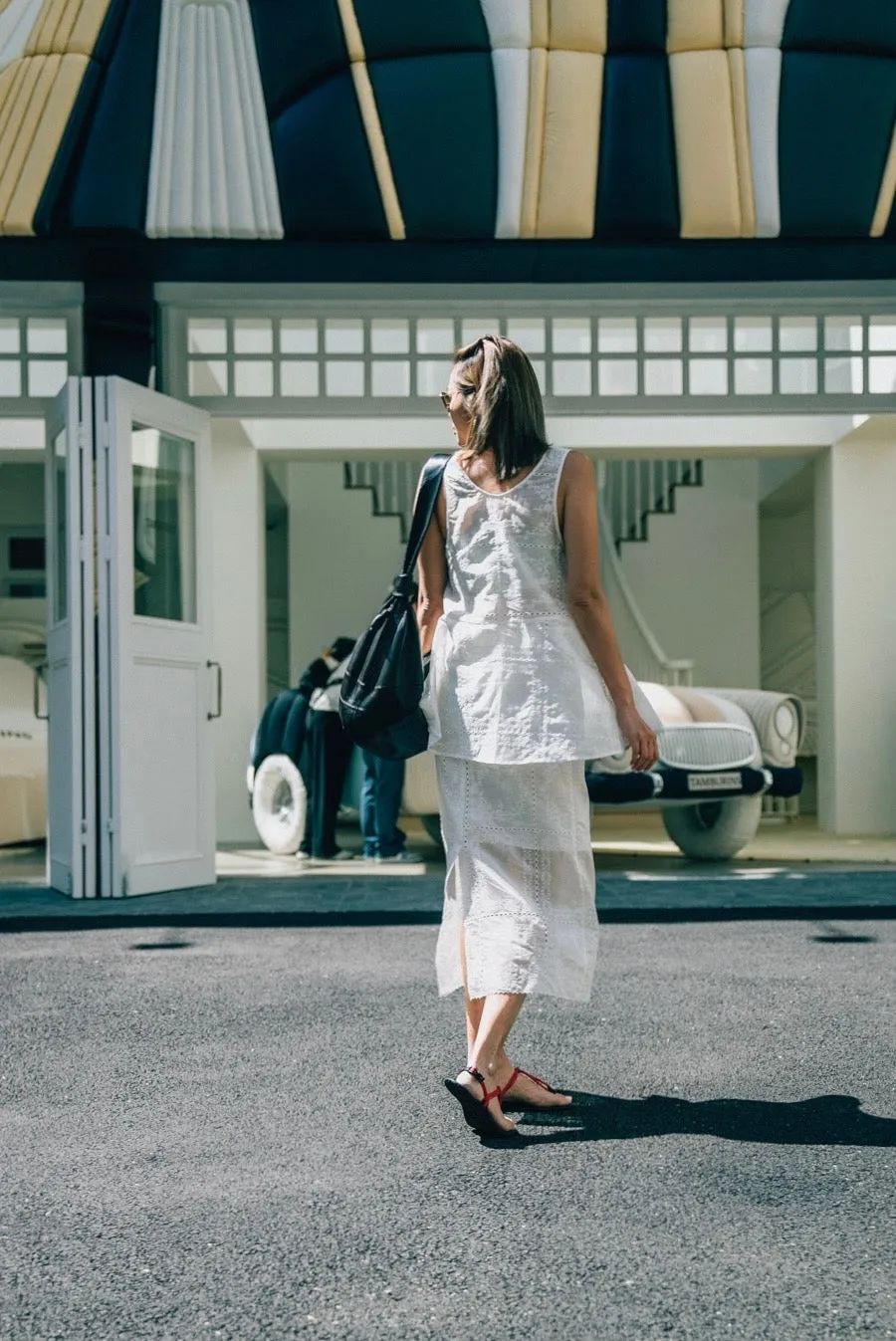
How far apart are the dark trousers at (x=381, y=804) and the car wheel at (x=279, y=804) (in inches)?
16.9

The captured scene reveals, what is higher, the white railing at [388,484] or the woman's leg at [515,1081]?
the white railing at [388,484]

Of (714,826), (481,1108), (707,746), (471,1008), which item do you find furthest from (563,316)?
(481,1108)

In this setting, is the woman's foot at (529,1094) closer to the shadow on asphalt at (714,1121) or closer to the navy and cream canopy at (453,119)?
the shadow on asphalt at (714,1121)

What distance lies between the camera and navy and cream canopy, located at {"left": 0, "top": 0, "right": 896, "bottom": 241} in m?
7.02

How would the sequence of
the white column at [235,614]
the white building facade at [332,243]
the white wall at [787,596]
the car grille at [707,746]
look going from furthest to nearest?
the white wall at [787,596] → the white column at [235,614] → the car grille at [707,746] → the white building facade at [332,243]

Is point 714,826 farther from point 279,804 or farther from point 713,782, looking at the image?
point 279,804

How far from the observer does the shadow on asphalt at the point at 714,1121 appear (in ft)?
10.2

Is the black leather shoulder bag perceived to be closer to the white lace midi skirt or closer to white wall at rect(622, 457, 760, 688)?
the white lace midi skirt

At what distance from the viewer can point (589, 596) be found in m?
3.24

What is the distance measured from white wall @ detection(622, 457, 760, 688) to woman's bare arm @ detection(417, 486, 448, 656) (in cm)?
1020

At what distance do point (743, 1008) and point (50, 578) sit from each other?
4.39 metres

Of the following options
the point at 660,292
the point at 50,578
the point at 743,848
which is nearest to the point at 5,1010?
the point at 50,578

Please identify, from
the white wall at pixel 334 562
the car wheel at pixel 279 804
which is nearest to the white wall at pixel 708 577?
the white wall at pixel 334 562

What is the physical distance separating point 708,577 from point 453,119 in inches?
281
